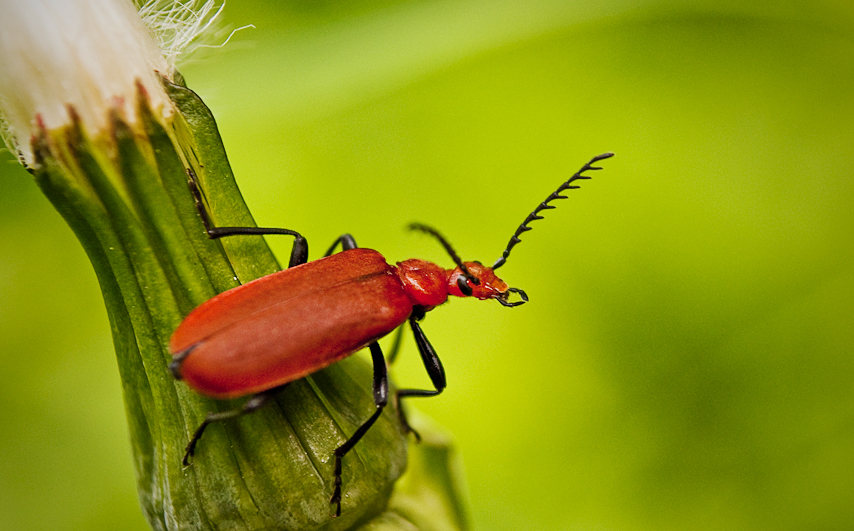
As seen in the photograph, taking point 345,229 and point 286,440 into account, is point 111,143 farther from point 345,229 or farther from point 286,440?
point 345,229

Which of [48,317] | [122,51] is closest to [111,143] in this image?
[122,51]

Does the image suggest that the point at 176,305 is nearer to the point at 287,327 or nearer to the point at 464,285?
the point at 287,327

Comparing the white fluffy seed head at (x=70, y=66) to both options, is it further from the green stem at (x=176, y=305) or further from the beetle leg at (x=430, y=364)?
the beetle leg at (x=430, y=364)

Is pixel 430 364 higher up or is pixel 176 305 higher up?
pixel 176 305

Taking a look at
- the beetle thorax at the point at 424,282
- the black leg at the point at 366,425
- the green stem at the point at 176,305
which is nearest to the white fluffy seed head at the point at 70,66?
the green stem at the point at 176,305

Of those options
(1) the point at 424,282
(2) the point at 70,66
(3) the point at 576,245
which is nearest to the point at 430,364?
(1) the point at 424,282

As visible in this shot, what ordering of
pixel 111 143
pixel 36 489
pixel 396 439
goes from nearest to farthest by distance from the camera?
pixel 111 143 → pixel 396 439 → pixel 36 489

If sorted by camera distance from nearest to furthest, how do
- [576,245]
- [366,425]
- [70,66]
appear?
[70,66] → [366,425] → [576,245]

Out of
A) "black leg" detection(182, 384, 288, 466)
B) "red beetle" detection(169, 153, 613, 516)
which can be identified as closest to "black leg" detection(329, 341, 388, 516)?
"red beetle" detection(169, 153, 613, 516)
